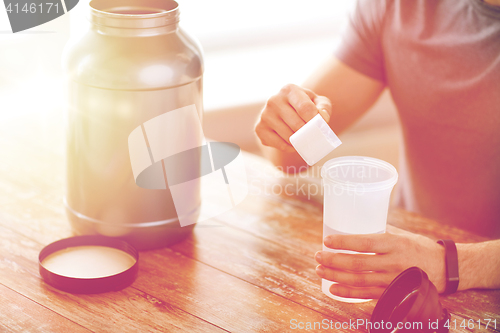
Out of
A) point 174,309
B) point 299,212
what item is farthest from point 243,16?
point 174,309

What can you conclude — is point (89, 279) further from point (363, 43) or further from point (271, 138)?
point (363, 43)

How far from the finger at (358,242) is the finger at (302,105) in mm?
182

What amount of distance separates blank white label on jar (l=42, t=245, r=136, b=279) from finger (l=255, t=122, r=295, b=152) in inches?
11.3

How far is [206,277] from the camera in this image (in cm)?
74

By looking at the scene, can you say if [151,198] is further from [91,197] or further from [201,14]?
[201,14]

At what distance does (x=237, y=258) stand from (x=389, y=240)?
0.77 ft

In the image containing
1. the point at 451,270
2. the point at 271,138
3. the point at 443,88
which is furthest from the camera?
the point at 443,88

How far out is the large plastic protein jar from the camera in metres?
0.67

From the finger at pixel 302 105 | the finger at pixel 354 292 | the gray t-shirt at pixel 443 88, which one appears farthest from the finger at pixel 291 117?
the gray t-shirt at pixel 443 88

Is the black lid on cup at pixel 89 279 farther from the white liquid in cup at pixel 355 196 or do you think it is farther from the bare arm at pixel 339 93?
the bare arm at pixel 339 93

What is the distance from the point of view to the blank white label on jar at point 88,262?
2.31 feet

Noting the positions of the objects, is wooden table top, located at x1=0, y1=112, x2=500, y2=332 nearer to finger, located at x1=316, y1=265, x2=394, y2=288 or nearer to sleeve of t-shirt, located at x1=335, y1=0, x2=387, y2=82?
finger, located at x1=316, y1=265, x2=394, y2=288

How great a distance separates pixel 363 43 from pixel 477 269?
2.19ft

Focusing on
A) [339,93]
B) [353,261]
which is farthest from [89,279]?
[339,93]
